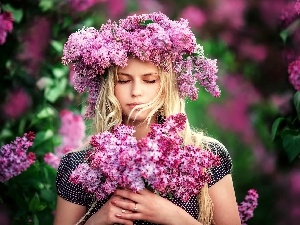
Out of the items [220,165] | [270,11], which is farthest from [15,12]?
[220,165]

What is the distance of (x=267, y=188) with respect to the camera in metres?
3.56

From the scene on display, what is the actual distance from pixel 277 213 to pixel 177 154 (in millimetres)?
1574

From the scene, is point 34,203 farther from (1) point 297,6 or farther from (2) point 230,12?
(1) point 297,6

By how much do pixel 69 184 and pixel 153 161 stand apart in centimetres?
57

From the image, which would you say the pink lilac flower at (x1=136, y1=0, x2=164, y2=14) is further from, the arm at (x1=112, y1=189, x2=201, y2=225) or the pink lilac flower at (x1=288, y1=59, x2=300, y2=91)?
the arm at (x1=112, y1=189, x2=201, y2=225)

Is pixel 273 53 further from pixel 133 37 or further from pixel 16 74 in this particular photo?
pixel 16 74

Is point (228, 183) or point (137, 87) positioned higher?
point (137, 87)

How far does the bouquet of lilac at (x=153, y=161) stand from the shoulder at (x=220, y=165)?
316mm

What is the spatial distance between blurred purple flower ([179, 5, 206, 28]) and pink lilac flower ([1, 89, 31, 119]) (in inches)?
41.3

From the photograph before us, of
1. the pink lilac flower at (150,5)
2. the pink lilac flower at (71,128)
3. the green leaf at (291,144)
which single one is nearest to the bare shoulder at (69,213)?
the green leaf at (291,144)

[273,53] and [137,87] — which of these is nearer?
[137,87]

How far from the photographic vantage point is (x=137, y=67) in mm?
2436

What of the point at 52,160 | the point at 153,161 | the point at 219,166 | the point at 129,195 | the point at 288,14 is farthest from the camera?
the point at 52,160

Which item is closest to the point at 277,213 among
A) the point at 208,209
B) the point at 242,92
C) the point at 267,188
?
the point at 267,188
